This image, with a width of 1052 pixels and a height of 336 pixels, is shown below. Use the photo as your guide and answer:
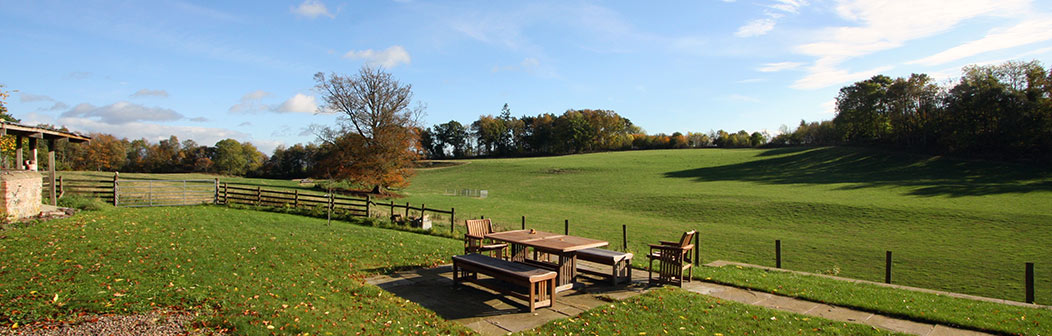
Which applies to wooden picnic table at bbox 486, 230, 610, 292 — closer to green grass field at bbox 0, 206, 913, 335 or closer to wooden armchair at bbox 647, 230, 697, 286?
wooden armchair at bbox 647, 230, 697, 286

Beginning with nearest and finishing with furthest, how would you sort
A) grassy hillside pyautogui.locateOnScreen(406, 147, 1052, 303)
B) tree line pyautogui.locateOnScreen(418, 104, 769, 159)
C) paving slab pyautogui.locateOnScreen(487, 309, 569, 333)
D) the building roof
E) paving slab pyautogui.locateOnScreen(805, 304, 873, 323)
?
paving slab pyautogui.locateOnScreen(487, 309, 569, 333) < paving slab pyautogui.locateOnScreen(805, 304, 873, 323) < the building roof < grassy hillside pyautogui.locateOnScreen(406, 147, 1052, 303) < tree line pyautogui.locateOnScreen(418, 104, 769, 159)

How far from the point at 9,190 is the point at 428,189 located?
115 feet

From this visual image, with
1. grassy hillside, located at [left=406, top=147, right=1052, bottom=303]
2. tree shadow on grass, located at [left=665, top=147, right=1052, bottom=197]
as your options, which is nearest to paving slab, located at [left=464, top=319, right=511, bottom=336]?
grassy hillside, located at [left=406, top=147, right=1052, bottom=303]

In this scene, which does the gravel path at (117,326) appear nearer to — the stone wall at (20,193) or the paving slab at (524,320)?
the paving slab at (524,320)

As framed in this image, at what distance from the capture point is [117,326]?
178 inches

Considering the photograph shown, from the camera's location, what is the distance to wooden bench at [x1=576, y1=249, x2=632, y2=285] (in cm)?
751

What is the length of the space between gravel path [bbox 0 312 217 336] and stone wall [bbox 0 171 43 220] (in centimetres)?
959

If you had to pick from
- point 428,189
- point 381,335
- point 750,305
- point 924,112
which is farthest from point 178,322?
point 924,112

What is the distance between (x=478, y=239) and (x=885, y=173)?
4240cm

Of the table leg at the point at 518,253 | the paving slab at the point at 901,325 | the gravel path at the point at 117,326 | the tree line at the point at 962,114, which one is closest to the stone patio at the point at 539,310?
the paving slab at the point at 901,325

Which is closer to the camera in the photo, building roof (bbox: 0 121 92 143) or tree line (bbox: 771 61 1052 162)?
building roof (bbox: 0 121 92 143)

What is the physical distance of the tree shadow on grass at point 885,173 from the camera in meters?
29.8

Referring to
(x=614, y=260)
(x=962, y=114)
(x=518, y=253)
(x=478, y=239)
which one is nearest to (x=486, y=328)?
(x=614, y=260)

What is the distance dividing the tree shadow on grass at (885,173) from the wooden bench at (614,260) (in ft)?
98.1
